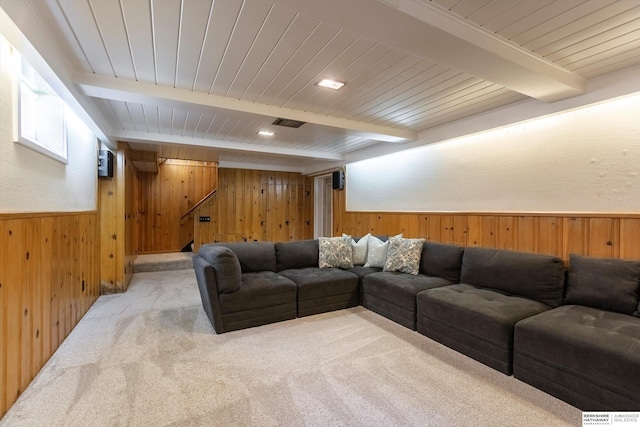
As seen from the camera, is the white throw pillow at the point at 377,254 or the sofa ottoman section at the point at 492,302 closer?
the sofa ottoman section at the point at 492,302

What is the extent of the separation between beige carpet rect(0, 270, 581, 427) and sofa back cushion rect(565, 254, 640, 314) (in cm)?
94

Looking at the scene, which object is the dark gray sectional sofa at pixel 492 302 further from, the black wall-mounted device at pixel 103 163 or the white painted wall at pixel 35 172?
the black wall-mounted device at pixel 103 163

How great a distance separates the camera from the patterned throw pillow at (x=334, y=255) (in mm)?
3947

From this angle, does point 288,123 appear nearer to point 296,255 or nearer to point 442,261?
point 296,255

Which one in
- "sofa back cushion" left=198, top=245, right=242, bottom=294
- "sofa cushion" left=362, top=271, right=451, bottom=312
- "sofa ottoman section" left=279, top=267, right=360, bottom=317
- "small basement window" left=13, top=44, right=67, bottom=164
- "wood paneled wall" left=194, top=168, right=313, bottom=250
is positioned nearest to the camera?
"small basement window" left=13, top=44, right=67, bottom=164

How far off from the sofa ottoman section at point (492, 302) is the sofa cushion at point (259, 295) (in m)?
1.38

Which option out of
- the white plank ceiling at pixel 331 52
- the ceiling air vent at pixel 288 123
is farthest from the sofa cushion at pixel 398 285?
the ceiling air vent at pixel 288 123

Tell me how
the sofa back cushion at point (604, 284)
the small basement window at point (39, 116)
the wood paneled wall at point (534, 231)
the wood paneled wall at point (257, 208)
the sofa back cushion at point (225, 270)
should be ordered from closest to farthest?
the small basement window at point (39, 116) → the sofa back cushion at point (604, 284) → the wood paneled wall at point (534, 231) → the sofa back cushion at point (225, 270) → the wood paneled wall at point (257, 208)

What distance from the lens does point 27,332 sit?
1.97 meters

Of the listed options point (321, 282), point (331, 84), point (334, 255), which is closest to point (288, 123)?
point (331, 84)

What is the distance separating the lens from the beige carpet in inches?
66.2

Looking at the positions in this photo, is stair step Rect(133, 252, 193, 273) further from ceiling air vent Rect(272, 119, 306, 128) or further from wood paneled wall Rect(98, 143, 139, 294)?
ceiling air vent Rect(272, 119, 306, 128)

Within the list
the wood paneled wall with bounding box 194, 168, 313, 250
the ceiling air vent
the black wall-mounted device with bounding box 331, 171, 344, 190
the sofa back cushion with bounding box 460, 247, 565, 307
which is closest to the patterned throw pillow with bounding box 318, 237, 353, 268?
the sofa back cushion with bounding box 460, 247, 565, 307

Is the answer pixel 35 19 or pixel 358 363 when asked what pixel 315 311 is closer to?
pixel 358 363
